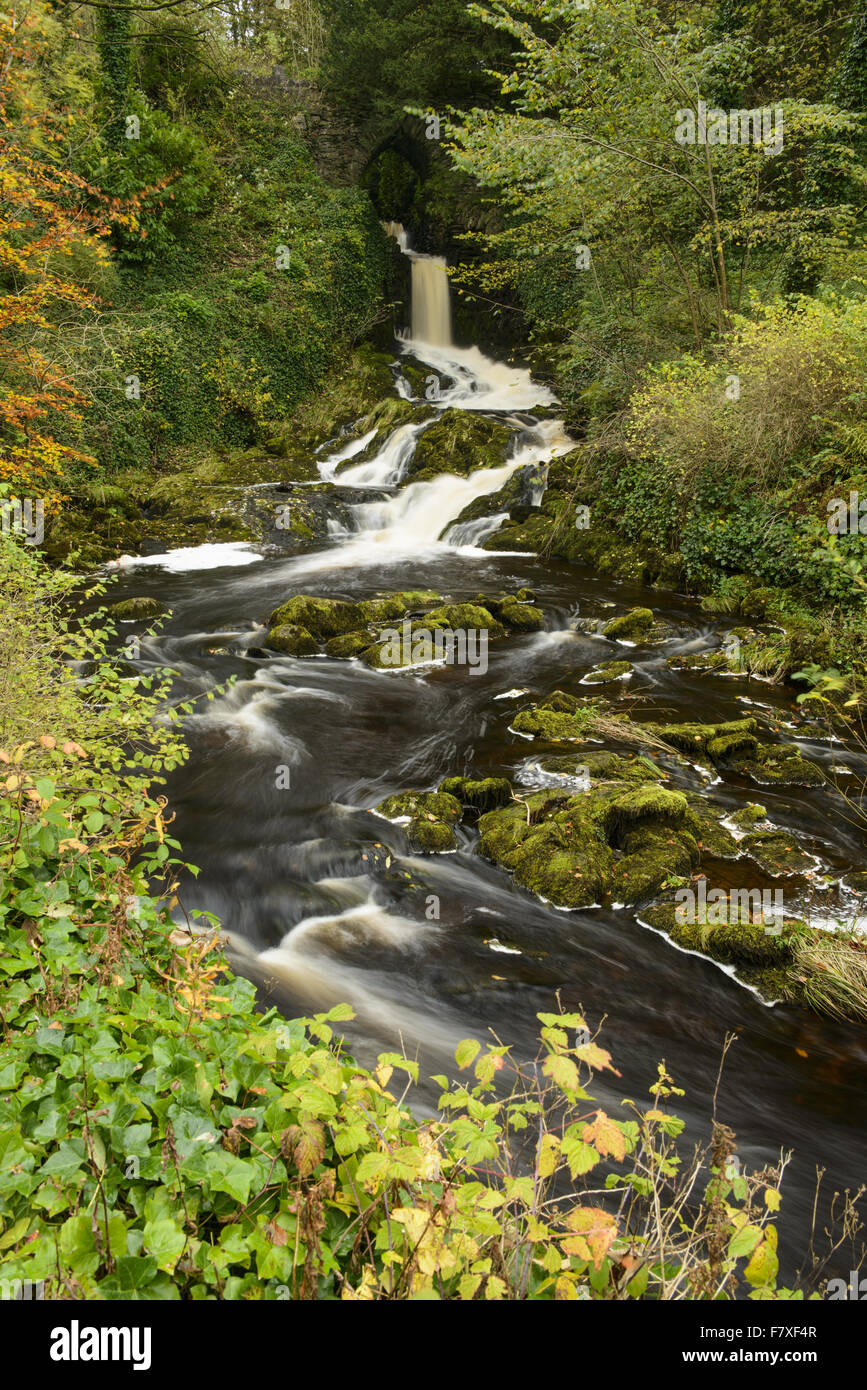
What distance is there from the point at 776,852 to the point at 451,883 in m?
2.80

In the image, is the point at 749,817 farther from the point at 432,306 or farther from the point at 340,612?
the point at 432,306

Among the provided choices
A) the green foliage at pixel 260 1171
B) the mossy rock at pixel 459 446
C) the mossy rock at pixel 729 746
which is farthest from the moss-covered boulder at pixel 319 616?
the green foliage at pixel 260 1171

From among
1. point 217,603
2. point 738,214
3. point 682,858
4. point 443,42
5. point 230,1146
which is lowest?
point 682,858

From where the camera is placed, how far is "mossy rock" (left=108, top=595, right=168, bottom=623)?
38.5ft

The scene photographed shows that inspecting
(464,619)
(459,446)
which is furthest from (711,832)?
(459,446)

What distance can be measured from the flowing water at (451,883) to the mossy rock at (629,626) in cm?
46

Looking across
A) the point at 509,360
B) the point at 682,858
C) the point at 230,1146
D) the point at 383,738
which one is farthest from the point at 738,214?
the point at 230,1146

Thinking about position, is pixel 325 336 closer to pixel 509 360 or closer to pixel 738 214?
pixel 509 360

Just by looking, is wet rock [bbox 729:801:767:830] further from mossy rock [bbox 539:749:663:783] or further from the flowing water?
mossy rock [bbox 539:749:663:783]

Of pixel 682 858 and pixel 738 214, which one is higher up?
pixel 738 214

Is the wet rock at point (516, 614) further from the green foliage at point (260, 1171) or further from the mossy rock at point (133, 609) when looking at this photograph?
the green foliage at point (260, 1171)
